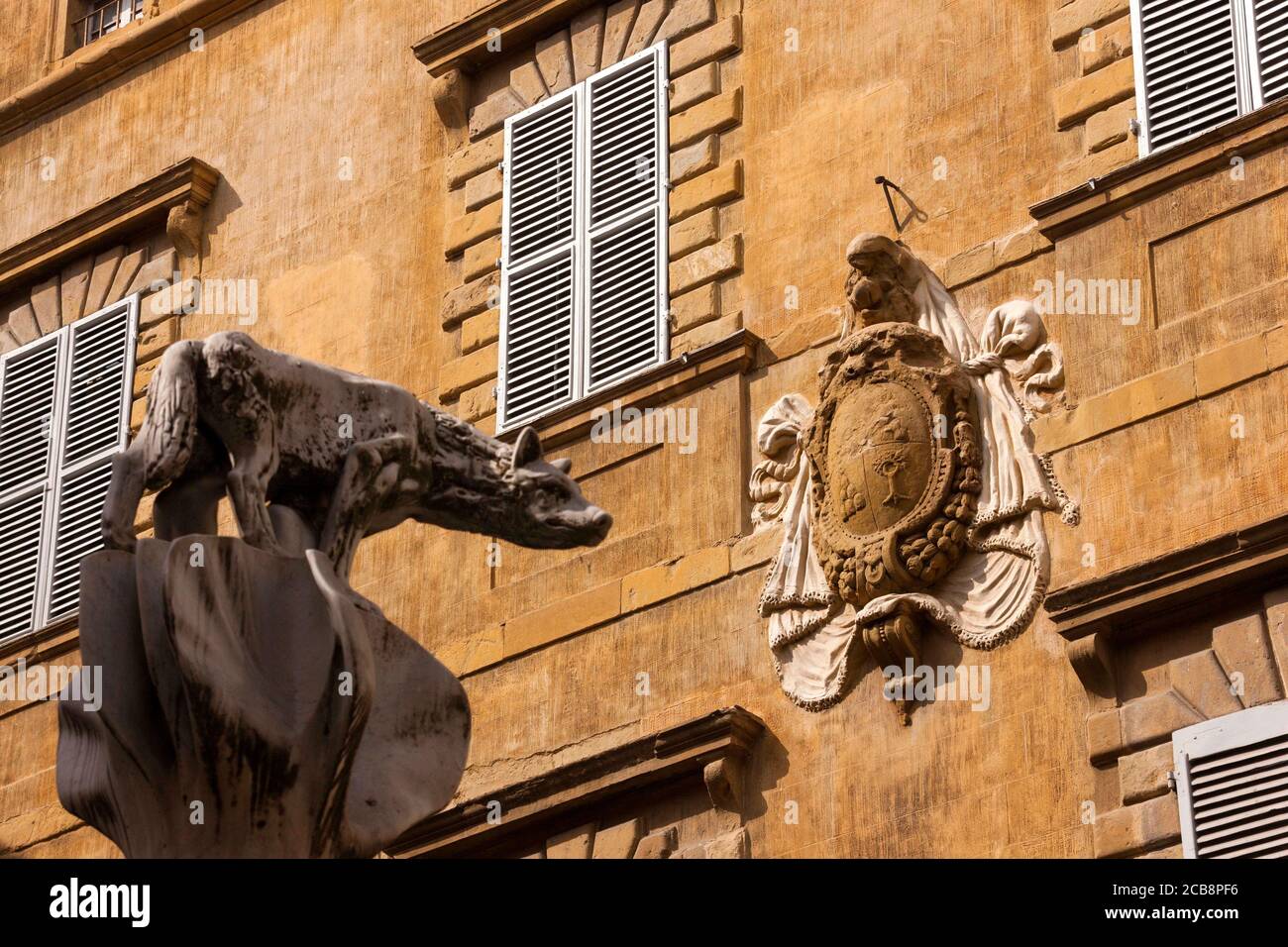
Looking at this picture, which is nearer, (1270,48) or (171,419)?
(171,419)

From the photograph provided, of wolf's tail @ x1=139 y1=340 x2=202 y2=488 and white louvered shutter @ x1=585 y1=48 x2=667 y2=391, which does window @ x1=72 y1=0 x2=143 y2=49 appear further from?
wolf's tail @ x1=139 y1=340 x2=202 y2=488

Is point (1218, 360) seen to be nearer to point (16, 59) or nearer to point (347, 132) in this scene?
point (347, 132)

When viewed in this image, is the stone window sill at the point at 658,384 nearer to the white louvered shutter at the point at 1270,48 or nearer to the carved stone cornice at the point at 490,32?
the carved stone cornice at the point at 490,32

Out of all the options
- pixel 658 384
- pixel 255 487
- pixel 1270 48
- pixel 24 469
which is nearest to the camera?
pixel 255 487

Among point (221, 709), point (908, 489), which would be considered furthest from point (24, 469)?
point (221, 709)

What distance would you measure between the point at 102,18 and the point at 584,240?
5.49 metres

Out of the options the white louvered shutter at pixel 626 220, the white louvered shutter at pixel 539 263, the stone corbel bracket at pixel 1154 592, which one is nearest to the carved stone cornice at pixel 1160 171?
the stone corbel bracket at pixel 1154 592

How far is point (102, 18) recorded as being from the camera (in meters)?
20.5

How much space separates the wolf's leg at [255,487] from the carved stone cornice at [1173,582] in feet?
19.3

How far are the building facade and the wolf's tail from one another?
5969 mm

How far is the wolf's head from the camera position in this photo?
27.2 feet

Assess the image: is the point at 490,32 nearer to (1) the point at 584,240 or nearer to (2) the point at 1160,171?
(1) the point at 584,240

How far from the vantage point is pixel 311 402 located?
799cm
